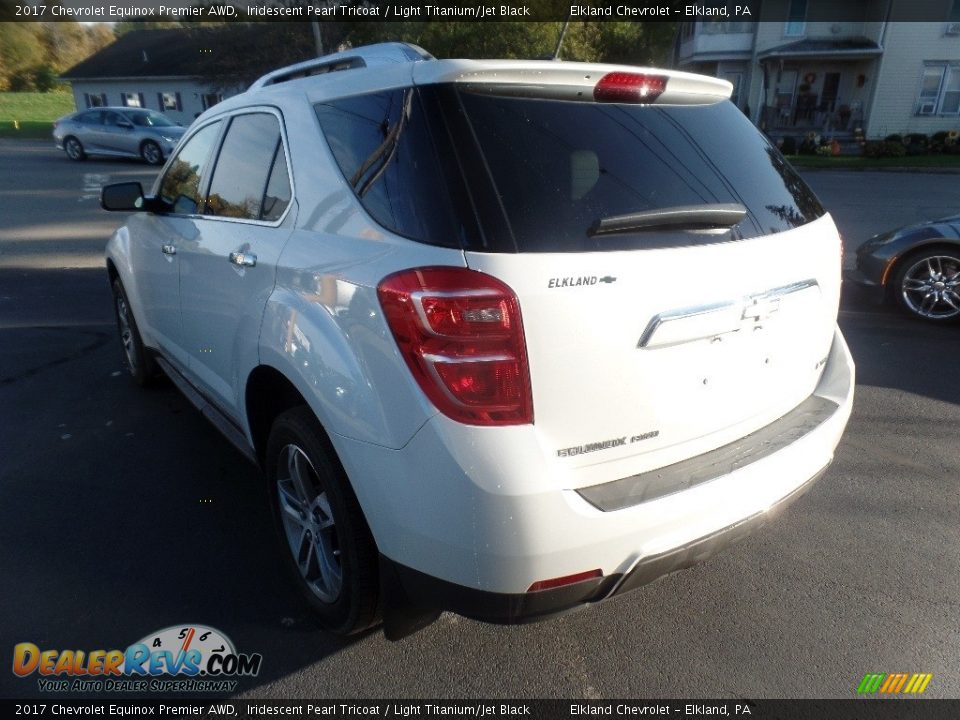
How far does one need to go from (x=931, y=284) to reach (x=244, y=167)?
18.9 ft

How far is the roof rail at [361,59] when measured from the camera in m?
2.38

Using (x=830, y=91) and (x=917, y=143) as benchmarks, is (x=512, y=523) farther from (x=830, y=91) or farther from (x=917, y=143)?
A: (x=830, y=91)

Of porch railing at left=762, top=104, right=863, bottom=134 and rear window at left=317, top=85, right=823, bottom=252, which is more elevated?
rear window at left=317, top=85, right=823, bottom=252

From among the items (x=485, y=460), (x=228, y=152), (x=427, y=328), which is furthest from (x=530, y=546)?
(x=228, y=152)

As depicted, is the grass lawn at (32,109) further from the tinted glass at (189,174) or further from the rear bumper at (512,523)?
the rear bumper at (512,523)

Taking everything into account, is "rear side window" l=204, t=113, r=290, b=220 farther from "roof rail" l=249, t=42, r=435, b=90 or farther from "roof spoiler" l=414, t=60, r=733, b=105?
"roof spoiler" l=414, t=60, r=733, b=105

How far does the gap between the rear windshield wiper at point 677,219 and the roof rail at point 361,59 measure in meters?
0.85

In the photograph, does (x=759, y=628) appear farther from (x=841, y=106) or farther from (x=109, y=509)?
(x=841, y=106)

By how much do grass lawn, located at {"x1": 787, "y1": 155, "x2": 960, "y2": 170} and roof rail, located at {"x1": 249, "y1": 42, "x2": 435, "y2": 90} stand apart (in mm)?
Result: 22166

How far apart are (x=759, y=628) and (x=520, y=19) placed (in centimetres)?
2818

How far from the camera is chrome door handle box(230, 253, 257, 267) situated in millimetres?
2465

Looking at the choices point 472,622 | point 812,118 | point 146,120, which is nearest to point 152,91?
point 146,120

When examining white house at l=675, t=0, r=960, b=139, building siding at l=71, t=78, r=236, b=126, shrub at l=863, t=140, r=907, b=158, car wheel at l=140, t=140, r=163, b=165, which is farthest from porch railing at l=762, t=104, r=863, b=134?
building siding at l=71, t=78, r=236, b=126

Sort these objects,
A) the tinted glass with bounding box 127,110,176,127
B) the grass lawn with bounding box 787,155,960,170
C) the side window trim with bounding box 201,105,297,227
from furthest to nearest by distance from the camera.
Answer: the grass lawn with bounding box 787,155,960,170 → the tinted glass with bounding box 127,110,176,127 → the side window trim with bounding box 201,105,297,227
